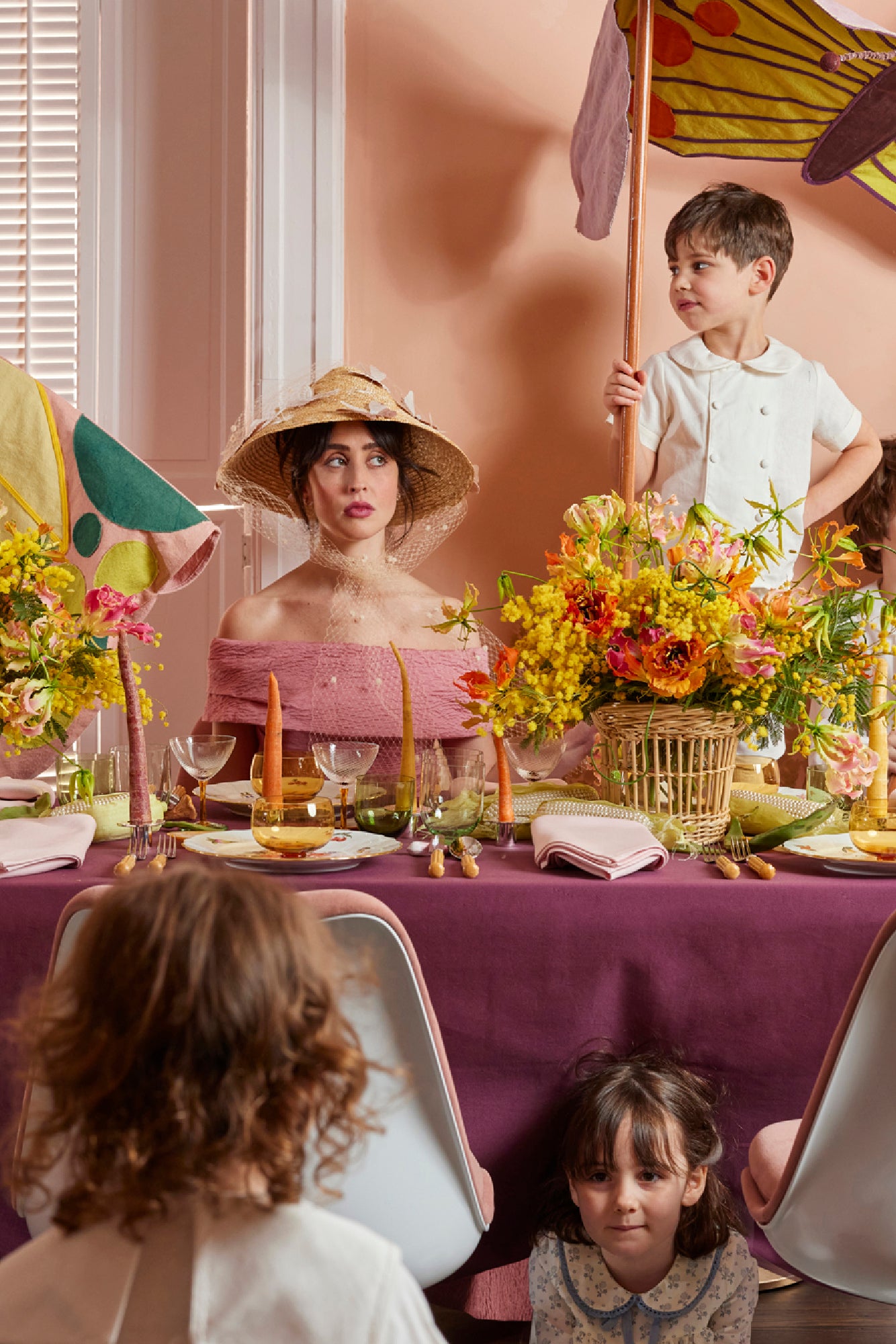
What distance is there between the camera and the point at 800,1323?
1625 millimetres

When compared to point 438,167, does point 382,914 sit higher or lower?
lower

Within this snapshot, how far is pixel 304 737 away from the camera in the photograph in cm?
223

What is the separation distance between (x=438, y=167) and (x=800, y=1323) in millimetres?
2621

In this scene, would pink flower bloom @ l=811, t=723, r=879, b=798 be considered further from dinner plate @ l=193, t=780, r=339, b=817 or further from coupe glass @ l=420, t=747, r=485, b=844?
dinner plate @ l=193, t=780, r=339, b=817

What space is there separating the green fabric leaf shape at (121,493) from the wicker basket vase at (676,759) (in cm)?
89

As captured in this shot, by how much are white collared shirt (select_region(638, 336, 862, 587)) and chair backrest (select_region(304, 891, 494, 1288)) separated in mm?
1942

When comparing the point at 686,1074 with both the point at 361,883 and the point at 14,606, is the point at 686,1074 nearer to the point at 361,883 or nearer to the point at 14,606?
the point at 361,883

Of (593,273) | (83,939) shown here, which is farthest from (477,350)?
(83,939)

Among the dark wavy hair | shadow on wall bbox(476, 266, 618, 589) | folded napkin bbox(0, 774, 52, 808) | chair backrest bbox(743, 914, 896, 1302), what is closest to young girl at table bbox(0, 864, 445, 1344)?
A: chair backrest bbox(743, 914, 896, 1302)

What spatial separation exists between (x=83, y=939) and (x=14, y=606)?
1.00m

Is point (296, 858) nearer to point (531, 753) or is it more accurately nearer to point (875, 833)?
point (531, 753)

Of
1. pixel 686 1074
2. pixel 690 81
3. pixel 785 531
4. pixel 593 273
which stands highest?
pixel 690 81

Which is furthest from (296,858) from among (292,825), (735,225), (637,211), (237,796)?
(735,225)

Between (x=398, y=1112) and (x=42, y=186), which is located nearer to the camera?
(x=398, y=1112)
